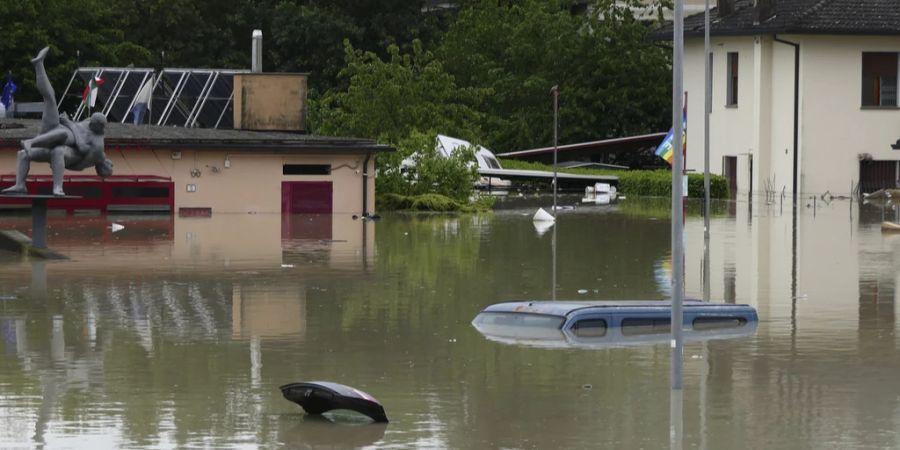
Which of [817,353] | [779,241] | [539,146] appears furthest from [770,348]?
[539,146]

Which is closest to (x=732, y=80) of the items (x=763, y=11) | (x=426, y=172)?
(x=763, y=11)

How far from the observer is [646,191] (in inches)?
2574

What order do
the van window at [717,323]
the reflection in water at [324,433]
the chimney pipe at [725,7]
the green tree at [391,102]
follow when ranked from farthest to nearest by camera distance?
the chimney pipe at [725,7] → the green tree at [391,102] → the van window at [717,323] → the reflection in water at [324,433]

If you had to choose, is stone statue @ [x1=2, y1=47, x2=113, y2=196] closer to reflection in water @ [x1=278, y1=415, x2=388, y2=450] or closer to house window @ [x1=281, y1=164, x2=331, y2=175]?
house window @ [x1=281, y1=164, x2=331, y2=175]

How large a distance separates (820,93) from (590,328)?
39.7 metres

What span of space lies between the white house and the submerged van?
37243 mm

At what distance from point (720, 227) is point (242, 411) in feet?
101

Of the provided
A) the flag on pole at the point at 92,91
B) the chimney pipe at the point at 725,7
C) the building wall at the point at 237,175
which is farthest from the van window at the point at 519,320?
the chimney pipe at the point at 725,7

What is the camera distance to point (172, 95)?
71.8 metres

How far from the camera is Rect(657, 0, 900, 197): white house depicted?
61.9 m

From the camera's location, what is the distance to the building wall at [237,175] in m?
54.1

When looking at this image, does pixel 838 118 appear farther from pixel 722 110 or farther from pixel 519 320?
pixel 519 320

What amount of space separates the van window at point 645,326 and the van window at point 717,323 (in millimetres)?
464

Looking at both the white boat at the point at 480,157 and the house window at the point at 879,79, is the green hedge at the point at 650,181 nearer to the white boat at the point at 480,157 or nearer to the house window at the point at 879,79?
the white boat at the point at 480,157
